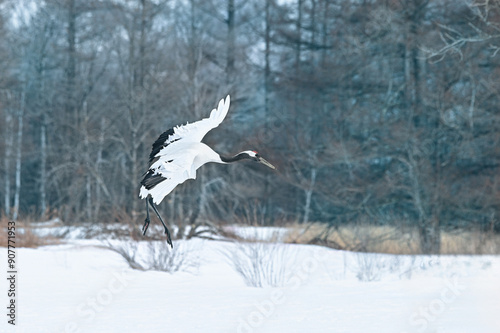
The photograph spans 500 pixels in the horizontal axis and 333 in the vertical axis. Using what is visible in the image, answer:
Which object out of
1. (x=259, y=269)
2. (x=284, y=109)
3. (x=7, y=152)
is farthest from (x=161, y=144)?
(x=7, y=152)

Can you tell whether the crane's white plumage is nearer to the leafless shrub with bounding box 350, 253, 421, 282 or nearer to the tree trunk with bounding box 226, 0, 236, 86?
the leafless shrub with bounding box 350, 253, 421, 282

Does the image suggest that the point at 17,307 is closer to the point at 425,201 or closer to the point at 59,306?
the point at 59,306

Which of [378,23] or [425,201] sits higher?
[378,23]

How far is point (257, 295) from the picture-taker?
9734 mm

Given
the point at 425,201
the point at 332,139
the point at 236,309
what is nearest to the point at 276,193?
the point at 332,139

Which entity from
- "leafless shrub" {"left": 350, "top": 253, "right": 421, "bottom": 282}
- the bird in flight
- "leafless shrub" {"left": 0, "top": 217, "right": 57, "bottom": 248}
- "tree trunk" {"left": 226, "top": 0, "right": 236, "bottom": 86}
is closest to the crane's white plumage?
the bird in flight

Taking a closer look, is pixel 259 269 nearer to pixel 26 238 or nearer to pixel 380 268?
pixel 380 268

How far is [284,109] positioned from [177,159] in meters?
18.5

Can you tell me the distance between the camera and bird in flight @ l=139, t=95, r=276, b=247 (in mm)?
3918

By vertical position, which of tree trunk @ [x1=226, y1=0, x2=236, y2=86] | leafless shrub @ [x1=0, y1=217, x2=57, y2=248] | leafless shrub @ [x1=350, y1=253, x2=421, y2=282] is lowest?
leafless shrub @ [x1=350, y1=253, x2=421, y2=282]

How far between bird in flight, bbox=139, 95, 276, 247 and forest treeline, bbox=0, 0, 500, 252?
696 cm

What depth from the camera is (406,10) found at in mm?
15820

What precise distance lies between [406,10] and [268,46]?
807 cm

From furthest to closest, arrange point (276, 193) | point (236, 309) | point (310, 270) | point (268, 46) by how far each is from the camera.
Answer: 1. point (268, 46)
2. point (276, 193)
3. point (310, 270)
4. point (236, 309)
